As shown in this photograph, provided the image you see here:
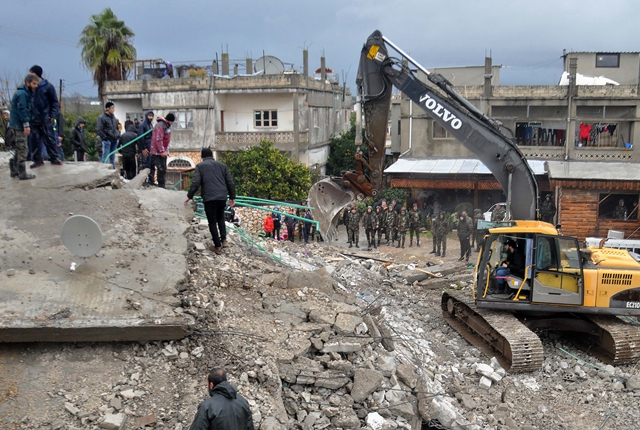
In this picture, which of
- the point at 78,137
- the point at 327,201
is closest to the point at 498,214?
the point at 327,201

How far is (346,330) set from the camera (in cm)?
820

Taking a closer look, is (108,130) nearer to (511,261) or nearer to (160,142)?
(160,142)

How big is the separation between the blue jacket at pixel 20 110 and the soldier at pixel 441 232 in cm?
1339

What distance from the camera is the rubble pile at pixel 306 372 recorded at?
20.8 feet

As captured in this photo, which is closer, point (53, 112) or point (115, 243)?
point (115, 243)

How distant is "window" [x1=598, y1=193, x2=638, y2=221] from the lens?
23.2 m

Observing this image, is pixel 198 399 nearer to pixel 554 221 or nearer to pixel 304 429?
pixel 304 429

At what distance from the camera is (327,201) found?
1170cm

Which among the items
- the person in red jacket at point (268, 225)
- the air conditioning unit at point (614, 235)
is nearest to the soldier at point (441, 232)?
the person in red jacket at point (268, 225)

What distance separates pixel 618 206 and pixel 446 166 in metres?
6.94

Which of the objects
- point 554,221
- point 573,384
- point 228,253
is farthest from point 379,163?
point 554,221

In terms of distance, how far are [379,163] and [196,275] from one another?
14.7 ft

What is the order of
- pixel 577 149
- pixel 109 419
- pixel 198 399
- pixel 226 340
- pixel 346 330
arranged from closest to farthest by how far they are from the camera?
pixel 109 419
pixel 198 399
pixel 226 340
pixel 346 330
pixel 577 149

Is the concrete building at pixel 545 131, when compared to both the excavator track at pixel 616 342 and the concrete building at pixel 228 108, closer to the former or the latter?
the concrete building at pixel 228 108
